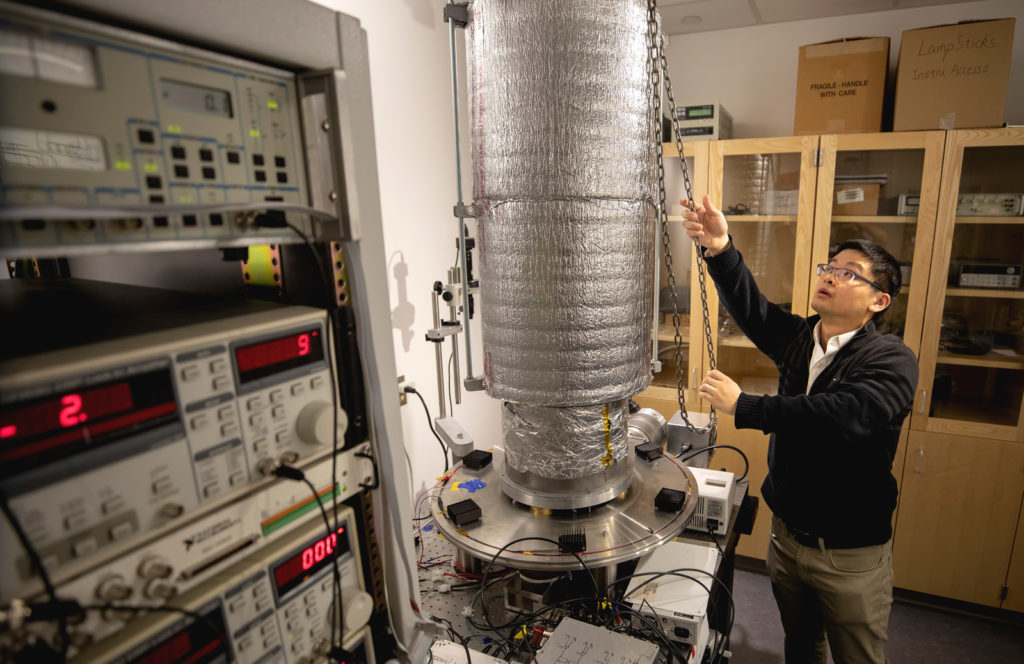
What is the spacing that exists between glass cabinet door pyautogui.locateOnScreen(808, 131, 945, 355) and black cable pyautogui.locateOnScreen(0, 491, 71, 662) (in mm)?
2545

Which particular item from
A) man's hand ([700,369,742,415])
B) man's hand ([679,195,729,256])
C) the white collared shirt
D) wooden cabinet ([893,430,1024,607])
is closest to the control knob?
man's hand ([700,369,742,415])

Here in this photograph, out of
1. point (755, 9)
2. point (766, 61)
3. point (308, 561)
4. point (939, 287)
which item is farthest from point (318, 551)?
point (766, 61)

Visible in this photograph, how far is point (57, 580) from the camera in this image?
0.41 meters

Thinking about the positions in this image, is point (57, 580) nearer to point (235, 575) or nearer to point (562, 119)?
point (235, 575)

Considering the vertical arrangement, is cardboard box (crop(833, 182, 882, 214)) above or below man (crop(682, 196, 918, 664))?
above

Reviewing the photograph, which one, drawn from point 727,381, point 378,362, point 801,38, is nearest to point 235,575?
point 378,362

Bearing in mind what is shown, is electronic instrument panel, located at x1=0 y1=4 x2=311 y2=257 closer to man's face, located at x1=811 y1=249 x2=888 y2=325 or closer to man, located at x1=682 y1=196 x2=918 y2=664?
man, located at x1=682 y1=196 x2=918 y2=664

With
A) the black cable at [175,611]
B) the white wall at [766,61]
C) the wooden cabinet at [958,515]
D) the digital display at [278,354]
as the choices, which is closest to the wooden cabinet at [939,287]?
the wooden cabinet at [958,515]

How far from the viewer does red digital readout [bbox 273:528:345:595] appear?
0.58m

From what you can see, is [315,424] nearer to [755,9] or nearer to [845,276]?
[845,276]

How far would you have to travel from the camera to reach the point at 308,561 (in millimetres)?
613

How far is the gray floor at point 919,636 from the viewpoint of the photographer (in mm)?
2133

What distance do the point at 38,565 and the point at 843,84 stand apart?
2793mm

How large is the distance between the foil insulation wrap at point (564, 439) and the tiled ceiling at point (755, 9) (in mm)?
2167
